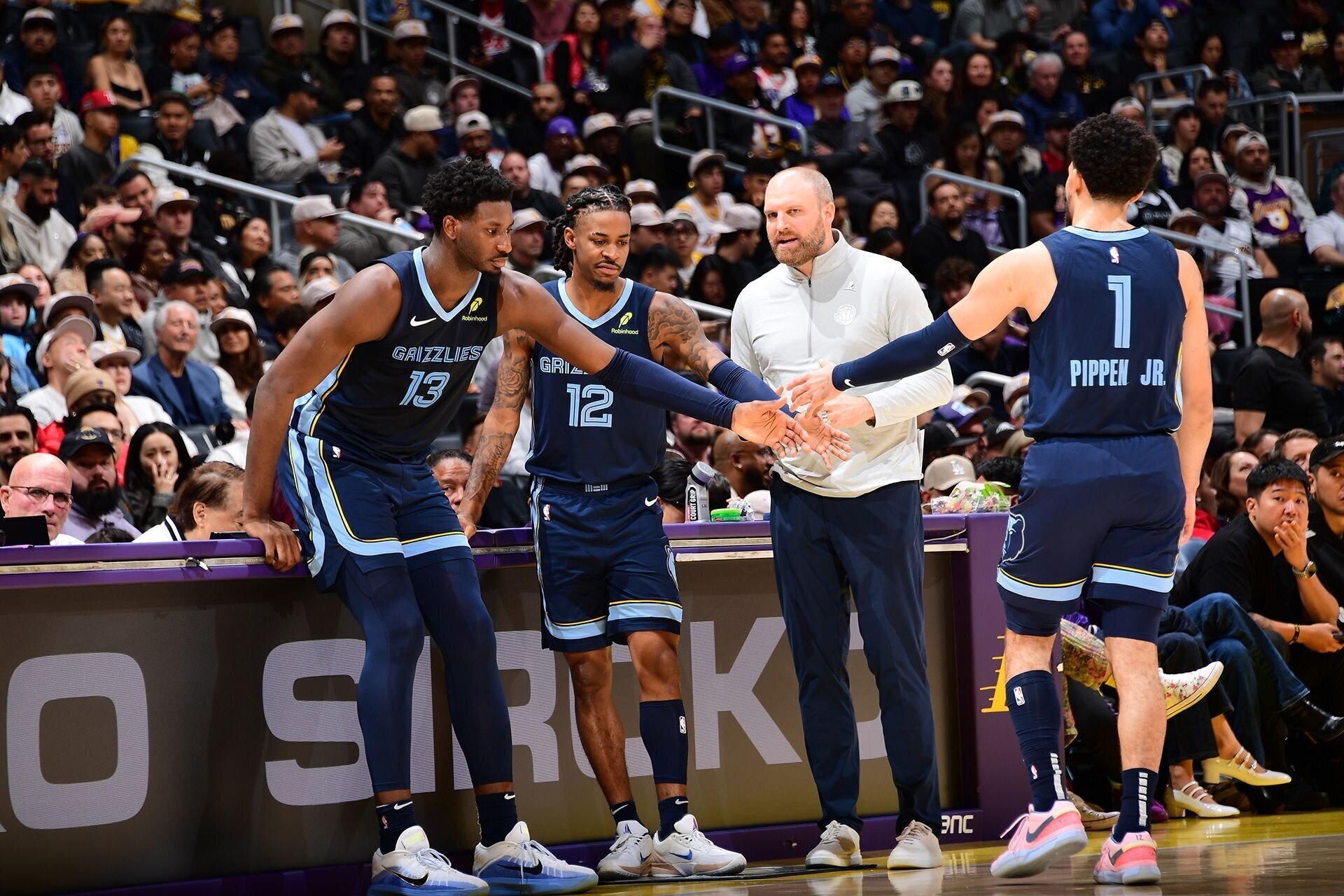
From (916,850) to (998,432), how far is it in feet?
14.8

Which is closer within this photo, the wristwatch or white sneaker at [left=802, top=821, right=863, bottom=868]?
white sneaker at [left=802, top=821, right=863, bottom=868]

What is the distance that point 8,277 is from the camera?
887 centimetres

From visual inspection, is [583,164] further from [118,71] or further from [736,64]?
[118,71]

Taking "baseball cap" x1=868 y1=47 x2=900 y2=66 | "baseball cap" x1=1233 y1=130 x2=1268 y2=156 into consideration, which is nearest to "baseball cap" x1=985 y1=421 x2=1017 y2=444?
"baseball cap" x1=1233 y1=130 x2=1268 y2=156

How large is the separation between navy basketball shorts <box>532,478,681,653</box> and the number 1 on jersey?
5.34ft

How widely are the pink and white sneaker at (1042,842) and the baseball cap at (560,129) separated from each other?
9.69 meters

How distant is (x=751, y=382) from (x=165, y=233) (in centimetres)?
623

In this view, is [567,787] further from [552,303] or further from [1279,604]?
[1279,604]

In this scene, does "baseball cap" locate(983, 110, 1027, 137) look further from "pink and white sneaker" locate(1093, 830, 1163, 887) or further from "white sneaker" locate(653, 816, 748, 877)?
"pink and white sneaker" locate(1093, 830, 1163, 887)

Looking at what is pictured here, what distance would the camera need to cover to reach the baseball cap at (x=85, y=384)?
7.99m

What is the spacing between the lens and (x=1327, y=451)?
7.82 m

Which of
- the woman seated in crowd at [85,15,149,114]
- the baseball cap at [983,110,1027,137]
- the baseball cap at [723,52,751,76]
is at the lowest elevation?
the baseball cap at [983,110,1027,137]

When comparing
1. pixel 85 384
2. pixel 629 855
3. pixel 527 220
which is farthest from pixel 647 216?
pixel 629 855

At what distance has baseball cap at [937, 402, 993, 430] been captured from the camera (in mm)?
9578
